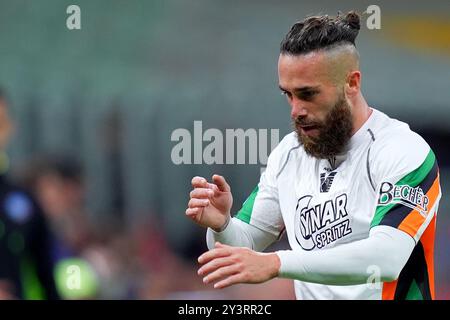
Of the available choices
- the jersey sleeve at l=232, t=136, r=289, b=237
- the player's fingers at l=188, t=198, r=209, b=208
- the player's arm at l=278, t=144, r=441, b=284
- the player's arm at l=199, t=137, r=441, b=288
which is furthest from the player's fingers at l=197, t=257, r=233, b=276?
the jersey sleeve at l=232, t=136, r=289, b=237

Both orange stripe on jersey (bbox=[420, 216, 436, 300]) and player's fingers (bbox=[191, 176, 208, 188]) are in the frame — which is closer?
player's fingers (bbox=[191, 176, 208, 188])

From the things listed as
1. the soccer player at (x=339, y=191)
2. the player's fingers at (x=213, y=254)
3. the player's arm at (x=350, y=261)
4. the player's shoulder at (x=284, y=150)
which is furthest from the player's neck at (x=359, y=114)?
the player's fingers at (x=213, y=254)

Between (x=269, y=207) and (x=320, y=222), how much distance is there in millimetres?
308

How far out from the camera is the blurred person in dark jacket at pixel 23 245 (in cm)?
516

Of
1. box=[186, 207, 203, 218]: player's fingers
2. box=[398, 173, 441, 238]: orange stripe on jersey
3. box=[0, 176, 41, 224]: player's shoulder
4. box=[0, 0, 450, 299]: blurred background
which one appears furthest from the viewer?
box=[0, 0, 450, 299]: blurred background

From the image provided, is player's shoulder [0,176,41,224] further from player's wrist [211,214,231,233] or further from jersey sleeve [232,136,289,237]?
player's wrist [211,214,231,233]

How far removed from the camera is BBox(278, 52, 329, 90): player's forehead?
353 cm

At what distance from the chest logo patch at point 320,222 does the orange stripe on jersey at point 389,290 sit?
255 mm

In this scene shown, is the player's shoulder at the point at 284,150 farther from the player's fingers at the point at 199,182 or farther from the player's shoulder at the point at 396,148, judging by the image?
the player's fingers at the point at 199,182

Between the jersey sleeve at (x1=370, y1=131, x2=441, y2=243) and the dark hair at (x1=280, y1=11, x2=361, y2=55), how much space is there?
445mm

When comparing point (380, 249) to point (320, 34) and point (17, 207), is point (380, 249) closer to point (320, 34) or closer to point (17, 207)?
point (320, 34)
